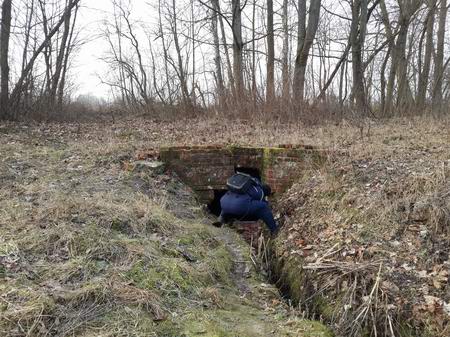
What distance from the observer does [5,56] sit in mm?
11680

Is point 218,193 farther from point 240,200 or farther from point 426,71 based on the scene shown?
point 426,71

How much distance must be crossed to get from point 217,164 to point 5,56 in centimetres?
800

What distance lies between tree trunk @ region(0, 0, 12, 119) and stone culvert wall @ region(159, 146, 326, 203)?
636 centimetres

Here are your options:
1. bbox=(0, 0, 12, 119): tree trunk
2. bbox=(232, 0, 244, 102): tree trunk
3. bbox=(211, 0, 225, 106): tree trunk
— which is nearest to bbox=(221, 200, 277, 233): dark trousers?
bbox=(232, 0, 244, 102): tree trunk

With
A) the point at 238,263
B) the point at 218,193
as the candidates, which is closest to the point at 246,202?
the point at 238,263

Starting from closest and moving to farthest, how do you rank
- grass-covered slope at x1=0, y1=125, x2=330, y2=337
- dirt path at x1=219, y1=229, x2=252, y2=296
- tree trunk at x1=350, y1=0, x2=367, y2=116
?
grass-covered slope at x1=0, y1=125, x2=330, y2=337, dirt path at x1=219, y1=229, x2=252, y2=296, tree trunk at x1=350, y1=0, x2=367, y2=116

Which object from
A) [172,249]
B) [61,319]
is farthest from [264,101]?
[61,319]

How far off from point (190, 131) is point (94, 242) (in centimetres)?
627

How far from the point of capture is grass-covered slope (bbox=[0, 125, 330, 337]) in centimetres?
310

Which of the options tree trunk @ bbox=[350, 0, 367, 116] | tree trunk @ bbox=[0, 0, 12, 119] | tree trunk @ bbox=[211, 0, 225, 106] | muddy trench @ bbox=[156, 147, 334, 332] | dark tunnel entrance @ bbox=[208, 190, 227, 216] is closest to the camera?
muddy trench @ bbox=[156, 147, 334, 332]

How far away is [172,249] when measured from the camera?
4.55 metres

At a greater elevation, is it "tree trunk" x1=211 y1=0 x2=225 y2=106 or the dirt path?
"tree trunk" x1=211 y1=0 x2=225 y2=106

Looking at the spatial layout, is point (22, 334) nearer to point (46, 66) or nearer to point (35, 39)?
point (35, 39)

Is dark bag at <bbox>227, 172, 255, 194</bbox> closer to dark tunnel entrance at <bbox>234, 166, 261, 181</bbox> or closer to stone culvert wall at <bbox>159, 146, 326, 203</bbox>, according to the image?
stone culvert wall at <bbox>159, 146, 326, 203</bbox>
